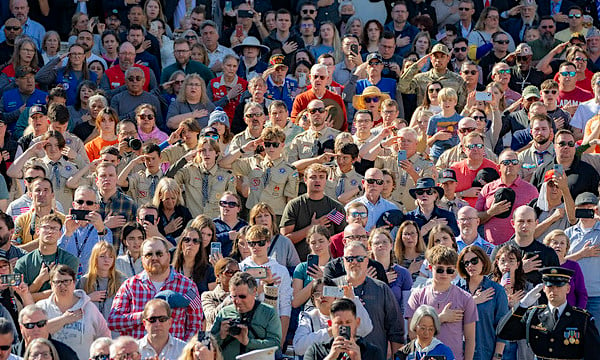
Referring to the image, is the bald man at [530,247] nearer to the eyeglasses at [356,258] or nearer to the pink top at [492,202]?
the pink top at [492,202]

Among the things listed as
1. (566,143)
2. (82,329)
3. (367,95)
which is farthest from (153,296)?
(367,95)

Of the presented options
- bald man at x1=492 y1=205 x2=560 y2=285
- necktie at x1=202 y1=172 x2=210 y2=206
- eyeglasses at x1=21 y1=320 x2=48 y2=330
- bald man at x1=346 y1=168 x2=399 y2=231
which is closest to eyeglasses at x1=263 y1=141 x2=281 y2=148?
necktie at x1=202 y1=172 x2=210 y2=206

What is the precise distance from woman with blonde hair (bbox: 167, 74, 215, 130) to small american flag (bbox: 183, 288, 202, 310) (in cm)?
511

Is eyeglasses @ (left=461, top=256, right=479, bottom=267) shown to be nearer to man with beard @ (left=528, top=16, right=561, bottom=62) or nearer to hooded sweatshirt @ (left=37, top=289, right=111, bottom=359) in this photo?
hooded sweatshirt @ (left=37, top=289, right=111, bottom=359)

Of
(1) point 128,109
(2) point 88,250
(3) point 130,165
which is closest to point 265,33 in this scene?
(1) point 128,109

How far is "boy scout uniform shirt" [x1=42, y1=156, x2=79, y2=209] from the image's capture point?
46.8 feet

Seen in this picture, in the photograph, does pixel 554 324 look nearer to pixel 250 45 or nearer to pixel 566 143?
pixel 566 143

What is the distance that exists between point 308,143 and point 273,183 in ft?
3.25

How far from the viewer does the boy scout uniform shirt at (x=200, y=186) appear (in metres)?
14.1

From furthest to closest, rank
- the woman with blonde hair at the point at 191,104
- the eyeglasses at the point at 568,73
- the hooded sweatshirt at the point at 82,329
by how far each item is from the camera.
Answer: the eyeglasses at the point at 568,73 → the woman with blonde hair at the point at 191,104 → the hooded sweatshirt at the point at 82,329

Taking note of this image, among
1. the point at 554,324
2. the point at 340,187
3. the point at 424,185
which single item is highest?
the point at 424,185

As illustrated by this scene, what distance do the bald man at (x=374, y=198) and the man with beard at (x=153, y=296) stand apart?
255cm

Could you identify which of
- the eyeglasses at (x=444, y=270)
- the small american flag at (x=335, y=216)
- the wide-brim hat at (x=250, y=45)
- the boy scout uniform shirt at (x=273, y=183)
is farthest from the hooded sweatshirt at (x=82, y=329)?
the wide-brim hat at (x=250, y=45)

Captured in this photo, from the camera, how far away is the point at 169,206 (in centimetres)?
1352
